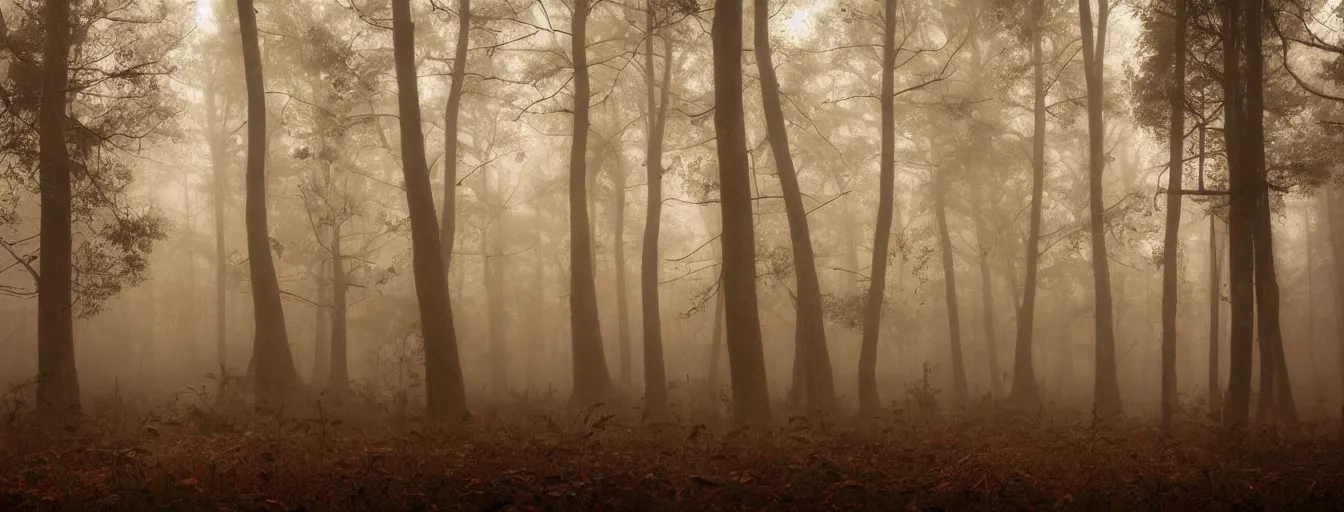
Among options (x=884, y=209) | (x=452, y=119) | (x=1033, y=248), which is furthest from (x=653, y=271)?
(x=1033, y=248)

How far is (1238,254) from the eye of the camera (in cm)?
1237

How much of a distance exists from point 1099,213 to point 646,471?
13404 mm

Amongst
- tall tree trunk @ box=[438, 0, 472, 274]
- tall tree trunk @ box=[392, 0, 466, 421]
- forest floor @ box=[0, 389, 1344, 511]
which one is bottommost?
forest floor @ box=[0, 389, 1344, 511]

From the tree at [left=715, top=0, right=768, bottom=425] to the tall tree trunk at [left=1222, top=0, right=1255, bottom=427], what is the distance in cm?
742

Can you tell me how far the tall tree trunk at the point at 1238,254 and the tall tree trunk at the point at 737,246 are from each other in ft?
24.3

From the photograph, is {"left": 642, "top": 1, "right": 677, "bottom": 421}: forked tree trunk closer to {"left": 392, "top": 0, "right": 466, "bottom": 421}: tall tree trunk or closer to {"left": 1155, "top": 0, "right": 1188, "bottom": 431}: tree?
{"left": 392, "top": 0, "right": 466, "bottom": 421}: tall tree trunk

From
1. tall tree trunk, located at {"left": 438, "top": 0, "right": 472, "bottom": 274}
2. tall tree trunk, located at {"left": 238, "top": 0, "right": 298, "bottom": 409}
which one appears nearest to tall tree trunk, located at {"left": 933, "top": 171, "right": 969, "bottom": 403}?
tall tree trunk, located at {"left": 438, "top": 0, "right": 472, "bottom": 274}

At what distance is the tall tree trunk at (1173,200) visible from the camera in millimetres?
14156

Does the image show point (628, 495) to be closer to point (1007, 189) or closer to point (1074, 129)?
point (1007, 189)

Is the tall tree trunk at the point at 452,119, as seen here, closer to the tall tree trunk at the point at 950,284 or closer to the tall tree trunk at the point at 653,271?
the tall tree trunk at the point at 653,271

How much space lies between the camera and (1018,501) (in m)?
7.21

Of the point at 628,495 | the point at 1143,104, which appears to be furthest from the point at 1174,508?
the point at 1143,104

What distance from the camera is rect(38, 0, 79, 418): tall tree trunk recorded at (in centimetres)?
1297

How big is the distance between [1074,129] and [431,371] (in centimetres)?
2105
